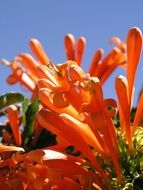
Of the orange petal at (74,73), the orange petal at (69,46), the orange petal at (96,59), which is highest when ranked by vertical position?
the orange petal at (69,46)

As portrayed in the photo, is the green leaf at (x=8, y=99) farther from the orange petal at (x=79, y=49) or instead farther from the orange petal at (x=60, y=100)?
the orange petal at (x=60, y=100)

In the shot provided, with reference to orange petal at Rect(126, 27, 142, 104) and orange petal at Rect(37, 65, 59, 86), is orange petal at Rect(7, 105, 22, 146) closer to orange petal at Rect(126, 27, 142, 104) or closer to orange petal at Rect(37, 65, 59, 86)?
orange petal at Rect(37, 65, 59, 86)

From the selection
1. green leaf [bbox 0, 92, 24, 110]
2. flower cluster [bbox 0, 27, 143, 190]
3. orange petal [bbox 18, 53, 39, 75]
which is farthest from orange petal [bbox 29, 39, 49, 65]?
flower cluster [bbox 0, 27, 143, 190]

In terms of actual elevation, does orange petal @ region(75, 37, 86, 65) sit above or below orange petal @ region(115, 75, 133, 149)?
above

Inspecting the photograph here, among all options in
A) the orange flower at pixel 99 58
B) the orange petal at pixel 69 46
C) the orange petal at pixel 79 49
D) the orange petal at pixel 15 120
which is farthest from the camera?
the orange petal at pixel 69 46

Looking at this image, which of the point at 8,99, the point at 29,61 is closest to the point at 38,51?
the point at 29,61

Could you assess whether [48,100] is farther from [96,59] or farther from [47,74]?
[96,59]

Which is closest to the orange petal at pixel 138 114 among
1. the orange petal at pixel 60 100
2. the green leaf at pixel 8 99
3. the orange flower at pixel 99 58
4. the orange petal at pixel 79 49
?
the orange petal at pixel 60 100
